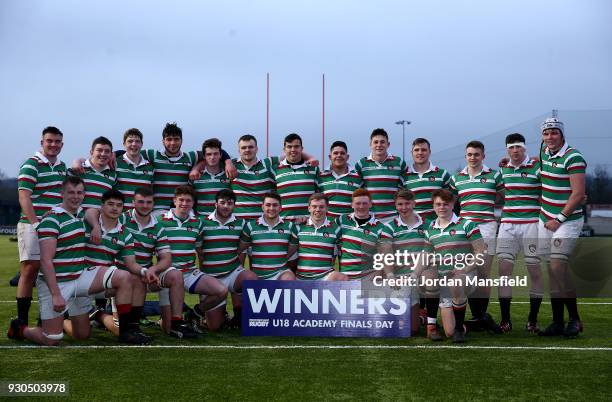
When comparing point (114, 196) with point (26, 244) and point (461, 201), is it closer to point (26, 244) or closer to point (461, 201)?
point (26, 244)

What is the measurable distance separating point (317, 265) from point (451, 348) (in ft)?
4.73

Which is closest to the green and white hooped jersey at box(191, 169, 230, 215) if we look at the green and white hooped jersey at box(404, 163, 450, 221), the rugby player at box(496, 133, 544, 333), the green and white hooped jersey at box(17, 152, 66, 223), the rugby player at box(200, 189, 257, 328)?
the rugby player at box(200, 189, 257, 328)

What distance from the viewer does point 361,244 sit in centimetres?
567

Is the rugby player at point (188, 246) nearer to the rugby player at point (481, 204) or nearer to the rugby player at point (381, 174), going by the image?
the rugby player at point (381, 174)

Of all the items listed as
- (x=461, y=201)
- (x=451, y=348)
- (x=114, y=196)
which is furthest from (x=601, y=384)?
(x=114, y=196)

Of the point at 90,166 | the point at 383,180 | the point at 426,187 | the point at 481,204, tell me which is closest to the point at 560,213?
the point at 481,204

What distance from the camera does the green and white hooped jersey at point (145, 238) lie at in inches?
218

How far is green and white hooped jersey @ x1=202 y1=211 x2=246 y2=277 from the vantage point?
5805 millimetres

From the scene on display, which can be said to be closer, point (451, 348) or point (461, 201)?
point (451, 348)

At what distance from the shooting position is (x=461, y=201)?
6.12 metres

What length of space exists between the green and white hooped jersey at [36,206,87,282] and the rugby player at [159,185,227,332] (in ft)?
2.67

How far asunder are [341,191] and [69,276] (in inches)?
109

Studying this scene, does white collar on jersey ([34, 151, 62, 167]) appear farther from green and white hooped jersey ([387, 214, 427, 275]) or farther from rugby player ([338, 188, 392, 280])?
green and white hooped jersey ([387, 214, 427, 275])

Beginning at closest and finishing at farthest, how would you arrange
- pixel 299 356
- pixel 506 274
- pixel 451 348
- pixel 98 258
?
1. pixel 299 356
2. pixel 451 348
3. pixel 98 258
4. pixel 506 274
